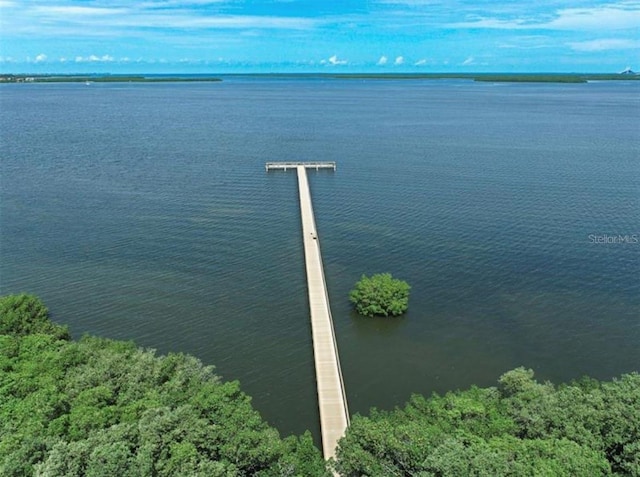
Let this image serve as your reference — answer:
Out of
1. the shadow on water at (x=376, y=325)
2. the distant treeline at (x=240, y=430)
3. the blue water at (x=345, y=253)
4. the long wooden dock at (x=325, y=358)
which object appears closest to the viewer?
the distant treeline at (x=240, y=430)

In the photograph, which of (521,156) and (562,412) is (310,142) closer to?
(521,156)

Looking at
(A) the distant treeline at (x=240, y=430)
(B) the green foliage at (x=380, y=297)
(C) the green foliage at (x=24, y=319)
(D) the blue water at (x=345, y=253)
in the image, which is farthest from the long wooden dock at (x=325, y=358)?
(C) the green foliage at (x=24, y=319)

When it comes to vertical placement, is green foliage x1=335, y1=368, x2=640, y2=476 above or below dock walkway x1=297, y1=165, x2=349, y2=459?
above

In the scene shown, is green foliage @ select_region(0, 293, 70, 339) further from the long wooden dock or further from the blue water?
the long wooden dock

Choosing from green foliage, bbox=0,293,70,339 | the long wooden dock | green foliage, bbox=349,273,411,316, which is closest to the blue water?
green foliage, bbox=349,273,411,316

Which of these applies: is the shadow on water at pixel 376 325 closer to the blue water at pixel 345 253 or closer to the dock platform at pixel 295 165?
the blue water at pixel 345 253

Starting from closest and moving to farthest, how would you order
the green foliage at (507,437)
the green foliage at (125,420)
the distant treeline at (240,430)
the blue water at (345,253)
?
the green foliage at (507,437) → the distant treeline at (240,430) → the green foliage at (125,420) → the blue water at (345,253)
